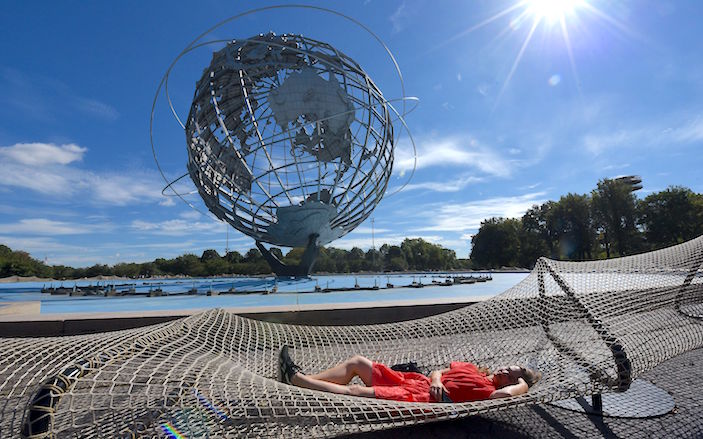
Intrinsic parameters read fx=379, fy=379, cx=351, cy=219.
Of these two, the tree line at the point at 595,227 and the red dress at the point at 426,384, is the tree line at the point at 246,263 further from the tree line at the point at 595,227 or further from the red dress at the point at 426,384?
the red dress at the point at 426,384

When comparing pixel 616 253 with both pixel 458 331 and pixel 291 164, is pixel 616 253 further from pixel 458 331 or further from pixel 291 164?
pixel 458 331

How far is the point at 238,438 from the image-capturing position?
184cm

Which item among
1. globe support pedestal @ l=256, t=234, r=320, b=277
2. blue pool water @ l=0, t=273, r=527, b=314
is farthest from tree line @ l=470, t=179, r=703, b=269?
globe support pedestal @ l=256, t=234, r=320, b=277

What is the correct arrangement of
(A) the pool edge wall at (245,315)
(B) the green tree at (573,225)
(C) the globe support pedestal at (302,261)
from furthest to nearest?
(B) the green tree at (573,225) → (C) the globe support pedestal at (302,261) → (A) the pool edge wall at (245,315)

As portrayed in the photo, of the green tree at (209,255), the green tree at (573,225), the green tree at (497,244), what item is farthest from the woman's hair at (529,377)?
the green tree at (209,255)

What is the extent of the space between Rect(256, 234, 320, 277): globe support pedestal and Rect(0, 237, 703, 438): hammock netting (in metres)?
18.7

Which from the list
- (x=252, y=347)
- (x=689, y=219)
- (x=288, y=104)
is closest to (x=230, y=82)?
(x=288, y=104)

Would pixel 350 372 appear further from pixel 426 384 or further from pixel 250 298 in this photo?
pixel 250 298

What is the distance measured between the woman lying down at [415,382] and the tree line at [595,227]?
138 feet

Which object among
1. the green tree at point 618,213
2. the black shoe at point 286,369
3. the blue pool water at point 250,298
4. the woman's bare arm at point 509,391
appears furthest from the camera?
the green tree at point 618,213

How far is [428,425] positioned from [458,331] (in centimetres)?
139

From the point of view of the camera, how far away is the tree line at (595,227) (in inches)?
1415

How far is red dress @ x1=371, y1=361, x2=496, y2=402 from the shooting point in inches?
102

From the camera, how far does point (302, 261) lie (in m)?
23.5
